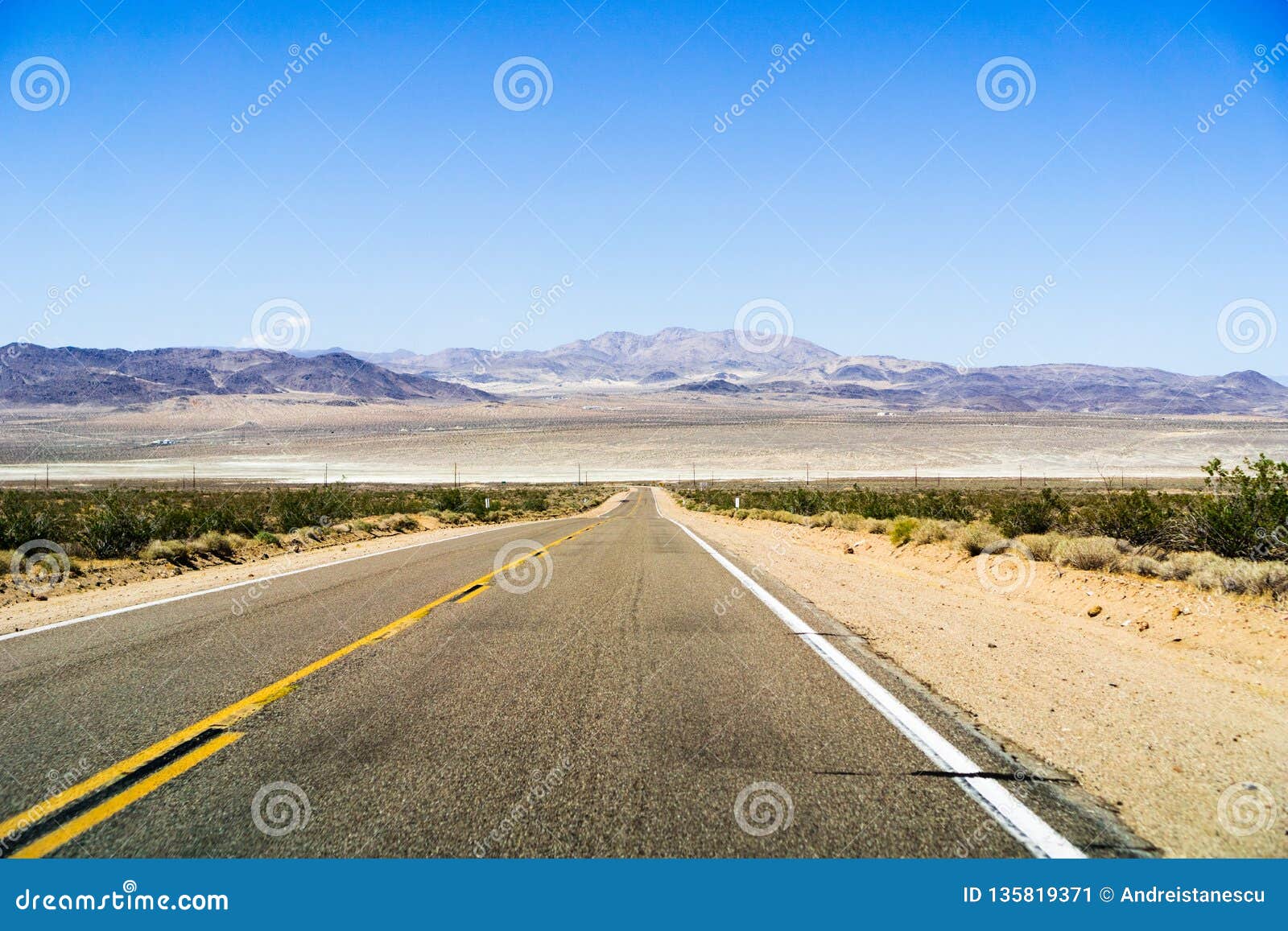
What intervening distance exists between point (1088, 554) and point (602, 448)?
110245 millimetres

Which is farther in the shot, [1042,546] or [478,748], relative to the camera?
[1042,546]

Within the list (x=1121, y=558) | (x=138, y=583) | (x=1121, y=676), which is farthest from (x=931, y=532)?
(x=138, y=583)

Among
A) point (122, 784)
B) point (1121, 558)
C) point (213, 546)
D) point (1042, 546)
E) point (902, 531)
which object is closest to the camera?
point (122, 784)

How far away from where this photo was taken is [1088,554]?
1212 cm

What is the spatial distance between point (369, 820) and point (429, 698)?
6.63 ft

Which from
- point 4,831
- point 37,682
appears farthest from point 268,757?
point 37,682

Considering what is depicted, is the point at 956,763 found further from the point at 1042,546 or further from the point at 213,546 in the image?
the point at 213,546

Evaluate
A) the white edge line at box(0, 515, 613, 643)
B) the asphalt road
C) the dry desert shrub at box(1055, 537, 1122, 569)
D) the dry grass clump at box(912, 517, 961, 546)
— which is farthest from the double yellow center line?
the dry grass clump at box(912, 517, 961, 546)

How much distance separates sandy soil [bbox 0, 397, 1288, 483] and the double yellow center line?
277 ft

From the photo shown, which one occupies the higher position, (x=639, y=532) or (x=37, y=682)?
(x=37, y=682)

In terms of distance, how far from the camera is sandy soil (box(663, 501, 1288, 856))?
157 inches

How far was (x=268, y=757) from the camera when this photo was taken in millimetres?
4434

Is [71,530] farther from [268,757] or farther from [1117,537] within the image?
[1117,537]

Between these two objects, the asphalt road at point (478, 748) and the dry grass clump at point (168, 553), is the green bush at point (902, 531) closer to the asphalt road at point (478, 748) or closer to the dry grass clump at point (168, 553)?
the asphalt road at point (478, 748)
